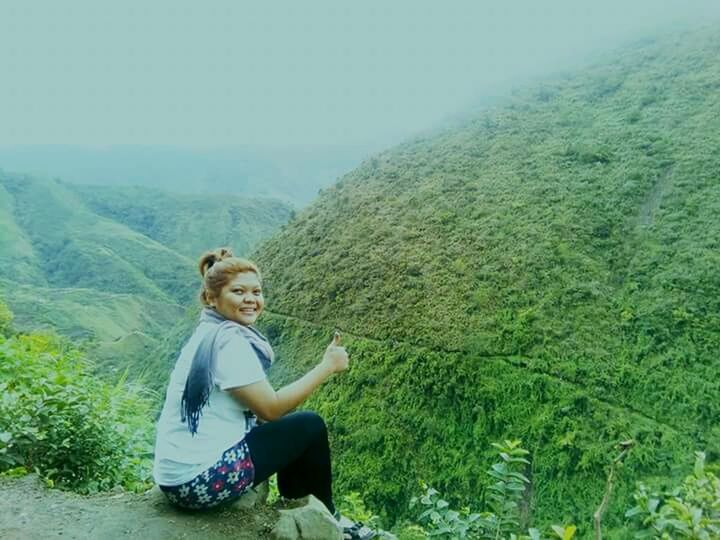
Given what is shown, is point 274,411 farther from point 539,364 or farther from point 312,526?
point 539,364

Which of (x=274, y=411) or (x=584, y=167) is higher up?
(x=274, y=411)

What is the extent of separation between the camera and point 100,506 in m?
2.56

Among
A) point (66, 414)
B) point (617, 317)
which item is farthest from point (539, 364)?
point (66, 414)

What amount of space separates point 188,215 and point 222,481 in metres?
74.3

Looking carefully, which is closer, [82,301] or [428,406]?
[428,406]

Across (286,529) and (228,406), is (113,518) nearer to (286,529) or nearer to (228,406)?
(286,529)

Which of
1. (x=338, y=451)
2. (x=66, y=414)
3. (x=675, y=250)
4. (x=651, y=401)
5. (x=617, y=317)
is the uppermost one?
(x=66, y=414)

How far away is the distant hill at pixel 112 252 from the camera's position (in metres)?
37.9

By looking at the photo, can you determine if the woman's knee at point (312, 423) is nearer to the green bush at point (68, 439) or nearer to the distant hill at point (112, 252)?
the green bush at point (68, 439)

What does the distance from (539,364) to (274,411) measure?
19930 mm

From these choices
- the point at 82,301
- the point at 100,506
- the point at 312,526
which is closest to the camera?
the point at 312,526

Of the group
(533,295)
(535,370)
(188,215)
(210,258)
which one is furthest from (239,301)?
(188,215)

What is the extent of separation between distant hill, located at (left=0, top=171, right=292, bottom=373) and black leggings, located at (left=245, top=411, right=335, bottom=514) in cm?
2892

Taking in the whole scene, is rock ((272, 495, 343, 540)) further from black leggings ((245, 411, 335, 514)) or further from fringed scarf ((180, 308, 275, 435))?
fringed scarf ((180, 308, 275, 435))
